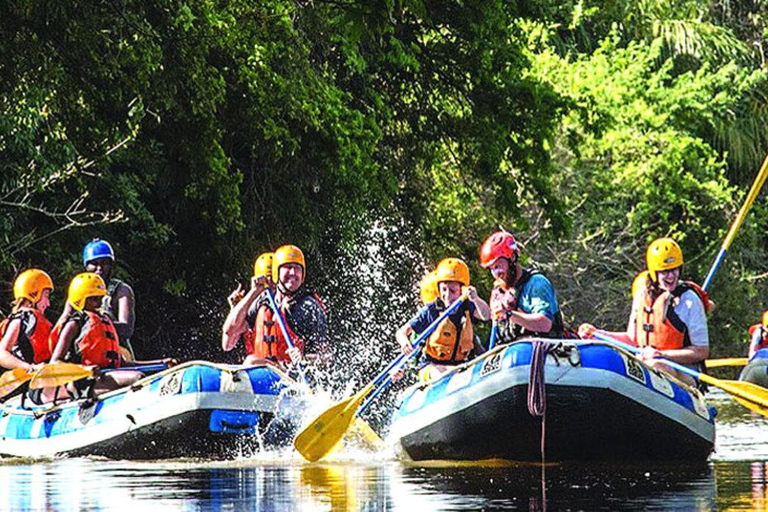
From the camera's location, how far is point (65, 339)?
618 inches

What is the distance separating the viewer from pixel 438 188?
2923cm

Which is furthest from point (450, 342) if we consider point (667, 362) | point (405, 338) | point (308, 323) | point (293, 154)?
point (293, 154)

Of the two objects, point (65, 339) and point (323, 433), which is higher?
point (65, 339)

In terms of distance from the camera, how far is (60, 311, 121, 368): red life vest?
51.7ft

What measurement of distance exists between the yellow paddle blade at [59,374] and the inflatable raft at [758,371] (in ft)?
28.0

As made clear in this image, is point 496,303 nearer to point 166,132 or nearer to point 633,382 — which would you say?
point 633,382

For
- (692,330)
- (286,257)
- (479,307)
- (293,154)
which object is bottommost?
(692,330)

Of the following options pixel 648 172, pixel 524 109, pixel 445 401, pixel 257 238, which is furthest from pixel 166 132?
pixel 648 172

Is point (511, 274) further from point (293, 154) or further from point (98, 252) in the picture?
point (293, 154)

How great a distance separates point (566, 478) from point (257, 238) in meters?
11.7

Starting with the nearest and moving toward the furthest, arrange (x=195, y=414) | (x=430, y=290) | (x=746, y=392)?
(x=746, y=392) → (x=195, y=414) → (x=430, y=290)

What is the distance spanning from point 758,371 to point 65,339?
8905 mm

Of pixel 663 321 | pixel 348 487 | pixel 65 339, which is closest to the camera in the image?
pixel 348 487

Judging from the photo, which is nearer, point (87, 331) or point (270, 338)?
point (87, 331)
